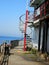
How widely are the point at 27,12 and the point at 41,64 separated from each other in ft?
57.0

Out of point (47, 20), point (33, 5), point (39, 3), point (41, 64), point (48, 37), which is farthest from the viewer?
point (33, 5)

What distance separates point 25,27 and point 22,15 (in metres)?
1.88

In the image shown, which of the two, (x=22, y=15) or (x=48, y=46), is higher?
(x=22, y=15)

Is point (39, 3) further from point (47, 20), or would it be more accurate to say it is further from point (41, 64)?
point (41, 64)

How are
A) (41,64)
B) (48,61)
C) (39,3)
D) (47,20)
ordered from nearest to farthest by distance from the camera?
1. (41,64)
2. (48,61)
3. (47,20)
4. (39,3)

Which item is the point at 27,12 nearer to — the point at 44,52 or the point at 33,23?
the point at 33,23

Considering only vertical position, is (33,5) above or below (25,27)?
above

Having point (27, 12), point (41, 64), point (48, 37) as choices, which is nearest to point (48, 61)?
point (41, 64)

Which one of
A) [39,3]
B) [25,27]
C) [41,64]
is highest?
[39,3]

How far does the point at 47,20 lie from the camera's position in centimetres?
3431

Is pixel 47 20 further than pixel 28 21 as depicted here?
No

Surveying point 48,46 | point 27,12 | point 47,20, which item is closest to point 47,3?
point 47,20

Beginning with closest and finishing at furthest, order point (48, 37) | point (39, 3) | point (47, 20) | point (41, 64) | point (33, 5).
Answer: point (41, 64) → point (47, 20) → point (48, 37) → point (39, 3) → point (33, 5)

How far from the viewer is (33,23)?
143 ft
